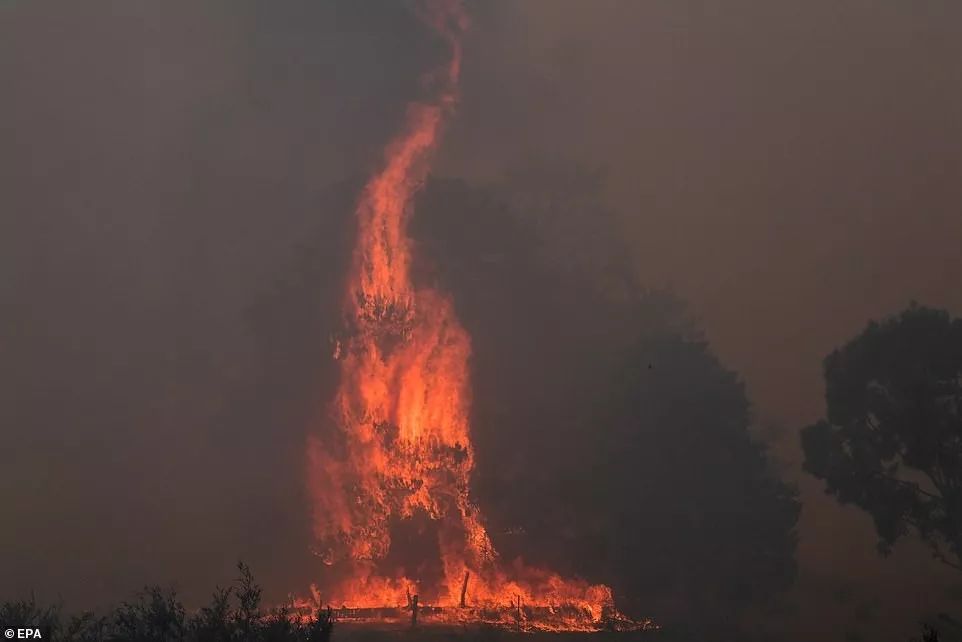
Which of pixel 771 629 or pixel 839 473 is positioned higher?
pixel 839 473

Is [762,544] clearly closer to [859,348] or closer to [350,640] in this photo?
[859,348]

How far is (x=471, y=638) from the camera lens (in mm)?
59875

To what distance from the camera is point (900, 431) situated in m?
59.5

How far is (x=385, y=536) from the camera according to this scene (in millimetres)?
88875

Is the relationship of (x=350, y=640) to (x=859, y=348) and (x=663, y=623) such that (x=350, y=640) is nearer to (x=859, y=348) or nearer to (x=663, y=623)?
(x=663, y=623)

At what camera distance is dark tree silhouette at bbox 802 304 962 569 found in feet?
191

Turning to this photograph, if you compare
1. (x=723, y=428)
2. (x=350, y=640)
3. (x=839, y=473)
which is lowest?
(x=350, y=640)

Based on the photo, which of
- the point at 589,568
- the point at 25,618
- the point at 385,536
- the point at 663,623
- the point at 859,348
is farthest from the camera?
the point at 385,536

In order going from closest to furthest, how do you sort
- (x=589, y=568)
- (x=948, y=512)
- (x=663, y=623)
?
(x=948, y=512), (x=663, y=623), (x=589, y=568)

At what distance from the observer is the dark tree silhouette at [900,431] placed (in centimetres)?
5822

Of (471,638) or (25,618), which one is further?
(471,638)

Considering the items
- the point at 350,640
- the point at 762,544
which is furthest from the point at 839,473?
the point at 350,640

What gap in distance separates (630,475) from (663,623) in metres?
13.6

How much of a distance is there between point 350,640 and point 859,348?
142 ft
